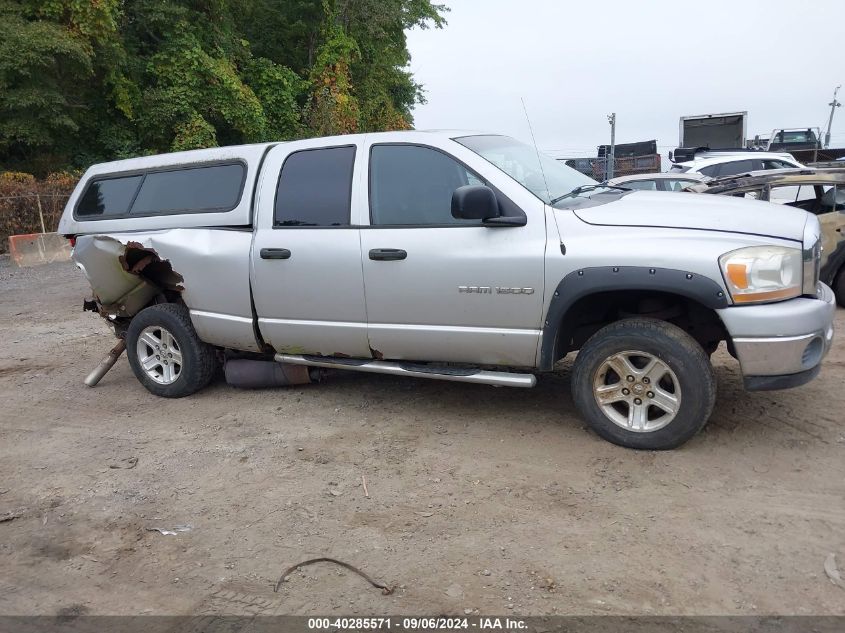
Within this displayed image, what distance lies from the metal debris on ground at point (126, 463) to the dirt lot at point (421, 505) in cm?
5

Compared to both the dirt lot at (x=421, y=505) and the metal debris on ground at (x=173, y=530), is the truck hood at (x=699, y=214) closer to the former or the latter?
the dirt lot at (x=421, y=505)

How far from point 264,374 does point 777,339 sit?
145 inches

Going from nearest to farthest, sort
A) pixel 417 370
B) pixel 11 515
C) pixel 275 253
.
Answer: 1. pixel 11 515
2. pixel 417 370
3. pixel 275 253

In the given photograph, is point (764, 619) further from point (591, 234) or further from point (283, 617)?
point (591, 234)

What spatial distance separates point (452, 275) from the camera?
4488mm

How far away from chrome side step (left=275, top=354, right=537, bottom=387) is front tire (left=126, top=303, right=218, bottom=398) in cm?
78

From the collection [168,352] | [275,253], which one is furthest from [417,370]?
[168,352]

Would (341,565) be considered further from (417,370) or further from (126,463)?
(126,463)

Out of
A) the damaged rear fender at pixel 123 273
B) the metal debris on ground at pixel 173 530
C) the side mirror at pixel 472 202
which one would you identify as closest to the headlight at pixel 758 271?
the side mirror at pixel 472 202

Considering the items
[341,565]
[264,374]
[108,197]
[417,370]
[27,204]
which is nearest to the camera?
[341,565]

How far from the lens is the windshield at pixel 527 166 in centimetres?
459

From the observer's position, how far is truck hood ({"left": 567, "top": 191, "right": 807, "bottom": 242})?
3949 millimetres

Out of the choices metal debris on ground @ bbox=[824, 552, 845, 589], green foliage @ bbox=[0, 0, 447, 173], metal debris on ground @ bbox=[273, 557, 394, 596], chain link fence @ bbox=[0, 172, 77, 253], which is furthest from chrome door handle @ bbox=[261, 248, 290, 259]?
green foliage @ bbox=[0, 0, 447, 173]

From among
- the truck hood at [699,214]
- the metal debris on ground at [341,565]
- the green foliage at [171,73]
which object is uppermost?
the green foliage at [171,73]
